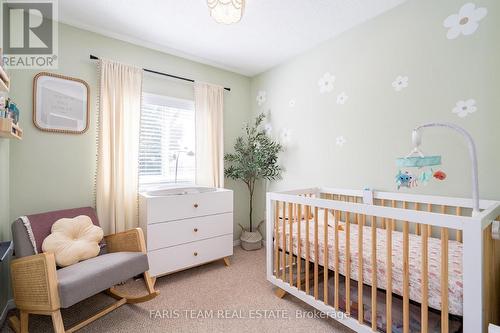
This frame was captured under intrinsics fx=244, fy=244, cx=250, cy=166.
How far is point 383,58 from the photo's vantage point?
6.98ft

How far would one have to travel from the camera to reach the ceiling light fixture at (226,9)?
1.52m

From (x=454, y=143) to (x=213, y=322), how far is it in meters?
2.14

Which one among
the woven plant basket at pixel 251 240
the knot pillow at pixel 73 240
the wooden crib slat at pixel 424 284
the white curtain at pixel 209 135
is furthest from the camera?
the woven plant basket at pixel 251 240

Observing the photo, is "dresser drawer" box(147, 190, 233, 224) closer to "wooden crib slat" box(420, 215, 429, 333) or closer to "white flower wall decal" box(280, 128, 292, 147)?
"white flower wall decal" box(280, 128, 292, 147)

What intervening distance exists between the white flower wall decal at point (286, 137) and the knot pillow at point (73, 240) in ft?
7.02

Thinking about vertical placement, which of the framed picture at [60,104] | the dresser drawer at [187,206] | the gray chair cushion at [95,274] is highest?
the framed picture at [60,104]

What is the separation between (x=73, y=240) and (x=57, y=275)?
413mm

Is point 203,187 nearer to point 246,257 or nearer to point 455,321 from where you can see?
point 246,257

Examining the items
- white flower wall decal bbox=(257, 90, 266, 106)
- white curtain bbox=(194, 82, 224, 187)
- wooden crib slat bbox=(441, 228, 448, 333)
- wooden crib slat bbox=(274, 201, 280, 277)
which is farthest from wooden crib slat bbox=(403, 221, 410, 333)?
white flower wall decal bbox=(257, 90, 266, 106)

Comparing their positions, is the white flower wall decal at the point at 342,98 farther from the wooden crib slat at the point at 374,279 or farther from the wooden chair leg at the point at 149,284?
the wooden chair leg at the point at 149,284

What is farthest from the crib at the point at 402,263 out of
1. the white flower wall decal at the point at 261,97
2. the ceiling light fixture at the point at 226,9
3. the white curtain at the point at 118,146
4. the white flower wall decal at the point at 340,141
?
the white flower wall decal at the point at 261,97

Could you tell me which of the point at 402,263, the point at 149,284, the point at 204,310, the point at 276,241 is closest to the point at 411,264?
the point at 402,263

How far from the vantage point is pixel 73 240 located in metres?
1.89

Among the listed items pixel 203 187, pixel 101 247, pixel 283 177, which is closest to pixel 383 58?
pixel 283 177
